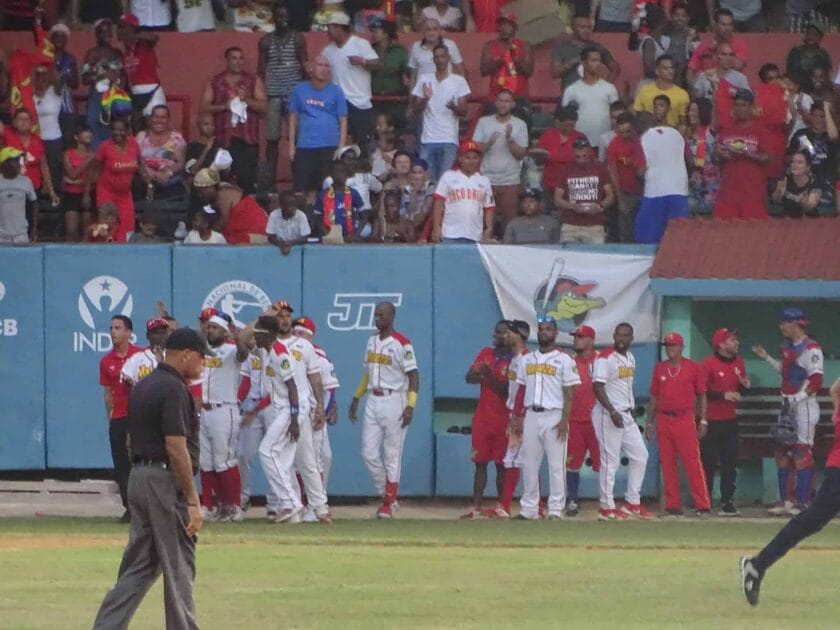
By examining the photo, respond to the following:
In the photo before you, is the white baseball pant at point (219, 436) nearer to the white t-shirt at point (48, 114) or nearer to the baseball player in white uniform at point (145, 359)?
the baseball player in white uniform at point (145, 359)

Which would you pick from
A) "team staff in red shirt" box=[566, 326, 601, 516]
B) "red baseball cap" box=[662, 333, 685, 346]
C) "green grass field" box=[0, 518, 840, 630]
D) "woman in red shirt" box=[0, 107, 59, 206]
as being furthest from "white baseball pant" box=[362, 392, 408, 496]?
"woman in red shirt" box=[0, 107, 59, 206]

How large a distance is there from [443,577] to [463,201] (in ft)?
25.8

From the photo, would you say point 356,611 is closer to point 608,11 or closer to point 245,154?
point 245,154

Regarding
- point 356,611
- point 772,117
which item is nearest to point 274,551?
point 356,611

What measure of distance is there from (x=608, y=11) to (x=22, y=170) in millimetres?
8353

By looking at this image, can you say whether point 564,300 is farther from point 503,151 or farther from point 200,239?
point 200,239

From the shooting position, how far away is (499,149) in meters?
20.9

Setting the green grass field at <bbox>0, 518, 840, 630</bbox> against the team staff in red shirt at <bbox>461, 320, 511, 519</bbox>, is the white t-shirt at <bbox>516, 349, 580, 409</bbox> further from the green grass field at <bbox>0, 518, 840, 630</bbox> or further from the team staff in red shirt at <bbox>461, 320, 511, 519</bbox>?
the green grass field at <bbox>0, 518, 840, 630</bbox>

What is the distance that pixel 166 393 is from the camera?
8812 millimetres

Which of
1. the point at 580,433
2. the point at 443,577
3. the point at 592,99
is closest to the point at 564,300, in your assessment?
the point at 580,433

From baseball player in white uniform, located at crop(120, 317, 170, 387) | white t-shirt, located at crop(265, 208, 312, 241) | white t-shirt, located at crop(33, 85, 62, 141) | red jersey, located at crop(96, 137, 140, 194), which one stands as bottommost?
baseball player in white uniform, located at crop(120, 317, 170, 387)

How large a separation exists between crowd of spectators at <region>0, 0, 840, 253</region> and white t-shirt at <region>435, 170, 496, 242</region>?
3cm

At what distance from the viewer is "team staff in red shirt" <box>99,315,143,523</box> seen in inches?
667

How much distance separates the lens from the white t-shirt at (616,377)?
18422mm
